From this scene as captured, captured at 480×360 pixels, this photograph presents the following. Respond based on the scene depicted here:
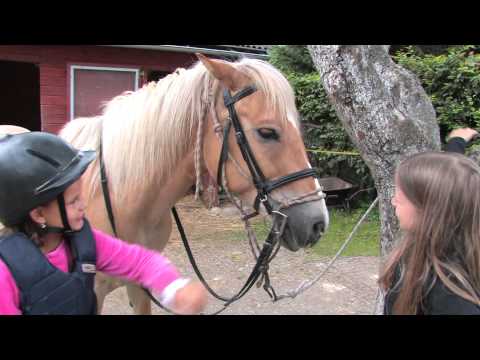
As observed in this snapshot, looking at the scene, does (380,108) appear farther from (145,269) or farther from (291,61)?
(291,61)

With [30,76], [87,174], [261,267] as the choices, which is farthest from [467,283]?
[30,76]

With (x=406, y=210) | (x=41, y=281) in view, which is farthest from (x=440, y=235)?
(x=41, y=281)

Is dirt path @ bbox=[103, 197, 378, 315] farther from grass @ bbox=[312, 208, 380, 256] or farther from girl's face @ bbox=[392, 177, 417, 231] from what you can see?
girl's face @ bbox=[392, 177, 417, 231]

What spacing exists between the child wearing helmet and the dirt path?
2.71 metres

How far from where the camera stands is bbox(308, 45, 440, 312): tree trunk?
2.30m

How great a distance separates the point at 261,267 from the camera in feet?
7.32

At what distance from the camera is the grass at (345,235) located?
5887 mm

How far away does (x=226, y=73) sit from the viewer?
1.98 meters

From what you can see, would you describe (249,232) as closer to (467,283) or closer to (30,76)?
(467,283)

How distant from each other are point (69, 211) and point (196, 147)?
833mm

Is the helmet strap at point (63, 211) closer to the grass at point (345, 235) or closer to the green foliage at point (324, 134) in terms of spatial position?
the grass at point (345, 235)

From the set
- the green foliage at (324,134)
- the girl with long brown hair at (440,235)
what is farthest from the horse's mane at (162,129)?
the green foliage at (324,134)

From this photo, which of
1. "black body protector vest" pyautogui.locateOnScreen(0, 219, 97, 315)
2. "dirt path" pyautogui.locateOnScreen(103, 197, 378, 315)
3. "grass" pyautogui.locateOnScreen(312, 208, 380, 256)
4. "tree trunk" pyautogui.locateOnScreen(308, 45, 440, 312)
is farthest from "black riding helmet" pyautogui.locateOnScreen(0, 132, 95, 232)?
"grass" pyautogui.locateOnScreen(312, 208, 380, 256)

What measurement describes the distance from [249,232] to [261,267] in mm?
212
